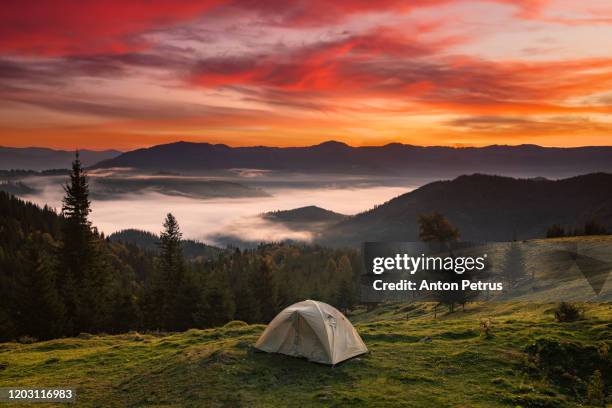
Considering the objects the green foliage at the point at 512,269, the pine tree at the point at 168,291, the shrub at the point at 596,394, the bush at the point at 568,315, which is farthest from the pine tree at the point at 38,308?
the green foliage at the point at 512,269

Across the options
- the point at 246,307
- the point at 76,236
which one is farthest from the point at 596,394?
the point at 246,307

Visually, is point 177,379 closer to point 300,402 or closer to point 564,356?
point 300,402

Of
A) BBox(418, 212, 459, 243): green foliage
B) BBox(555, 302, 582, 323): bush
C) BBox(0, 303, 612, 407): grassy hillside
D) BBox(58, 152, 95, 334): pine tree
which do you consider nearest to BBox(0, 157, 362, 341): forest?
BBox(58, 152, 95, 334): pine tree

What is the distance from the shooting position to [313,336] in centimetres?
2373

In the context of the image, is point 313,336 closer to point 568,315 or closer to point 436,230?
point 568,315

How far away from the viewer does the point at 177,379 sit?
72.2ft

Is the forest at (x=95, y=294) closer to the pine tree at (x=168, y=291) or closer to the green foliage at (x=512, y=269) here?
the pine tree at (x=168, y=291)

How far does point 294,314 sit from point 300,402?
A: 5.86 metres

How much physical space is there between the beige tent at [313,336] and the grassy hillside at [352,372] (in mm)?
496

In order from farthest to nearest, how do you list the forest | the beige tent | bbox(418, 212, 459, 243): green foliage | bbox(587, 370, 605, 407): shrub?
bbox(418, 212, 459, 243): green foliage
the forest
the beige tent
bbox(587, 370, 605, 407): shrub

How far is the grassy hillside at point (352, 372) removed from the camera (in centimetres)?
1978

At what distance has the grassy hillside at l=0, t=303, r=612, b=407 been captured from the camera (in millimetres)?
19781

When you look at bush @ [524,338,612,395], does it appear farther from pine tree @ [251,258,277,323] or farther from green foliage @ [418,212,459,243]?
green foliage @ [418,212,459,243]

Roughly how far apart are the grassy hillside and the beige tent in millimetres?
496
